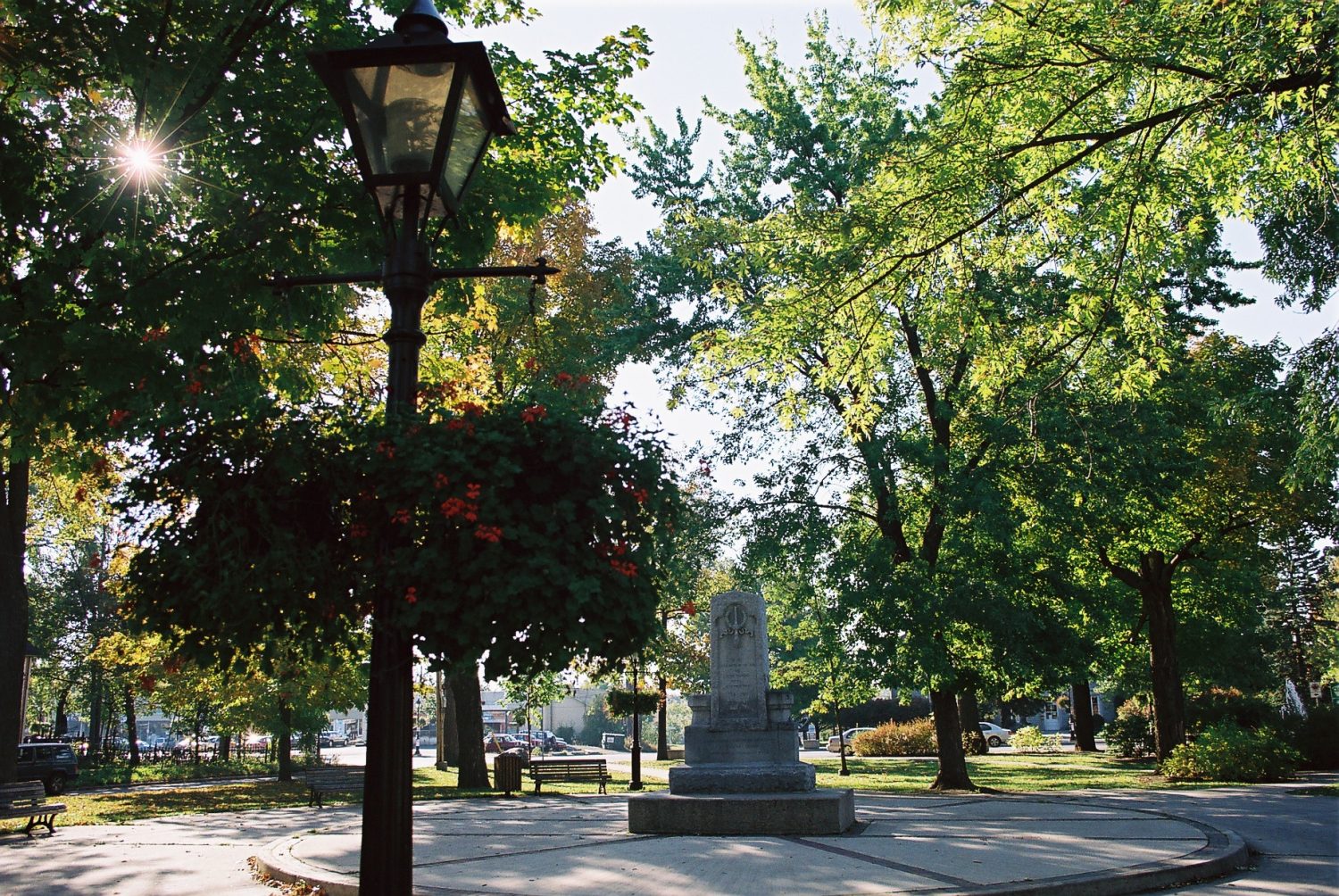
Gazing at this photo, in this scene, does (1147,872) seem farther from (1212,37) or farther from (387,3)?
(387,3)

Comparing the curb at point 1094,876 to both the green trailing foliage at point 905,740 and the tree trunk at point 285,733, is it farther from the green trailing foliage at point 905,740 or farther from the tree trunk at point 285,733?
the green trailing foliage at point 905,740

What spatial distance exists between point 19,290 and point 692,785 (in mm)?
9697

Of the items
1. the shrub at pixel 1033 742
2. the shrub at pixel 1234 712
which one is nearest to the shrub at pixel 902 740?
the shrub at pixel 1033 742

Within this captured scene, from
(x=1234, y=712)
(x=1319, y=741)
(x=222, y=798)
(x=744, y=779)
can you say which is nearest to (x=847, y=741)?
(x=1234, y=712)

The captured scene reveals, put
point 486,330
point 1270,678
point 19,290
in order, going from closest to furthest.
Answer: point 19,290 < point 486,330 < point 1270,678

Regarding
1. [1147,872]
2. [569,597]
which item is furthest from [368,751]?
[1147,872]

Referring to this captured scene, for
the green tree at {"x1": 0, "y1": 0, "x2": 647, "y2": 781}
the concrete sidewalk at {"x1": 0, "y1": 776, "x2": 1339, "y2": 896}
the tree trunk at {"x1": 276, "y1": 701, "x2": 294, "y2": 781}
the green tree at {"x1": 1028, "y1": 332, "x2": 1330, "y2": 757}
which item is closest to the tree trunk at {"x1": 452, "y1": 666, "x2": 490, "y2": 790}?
the tree trunk at {"x1": 276, "y1": 701, "x2": 294, "y2": 781}

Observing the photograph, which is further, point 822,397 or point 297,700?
point 297,700

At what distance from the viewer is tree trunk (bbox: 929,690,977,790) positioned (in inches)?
871

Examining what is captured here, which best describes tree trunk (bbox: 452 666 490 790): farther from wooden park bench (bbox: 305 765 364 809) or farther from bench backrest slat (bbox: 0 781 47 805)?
bench backrest slat (bbox: 0 781 47 805)

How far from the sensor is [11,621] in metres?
18.0

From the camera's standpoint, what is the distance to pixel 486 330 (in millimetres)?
19469

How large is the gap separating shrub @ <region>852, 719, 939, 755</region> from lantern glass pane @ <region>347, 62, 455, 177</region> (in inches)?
1637

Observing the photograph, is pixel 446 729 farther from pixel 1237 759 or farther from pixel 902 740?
pixel 1237 759
